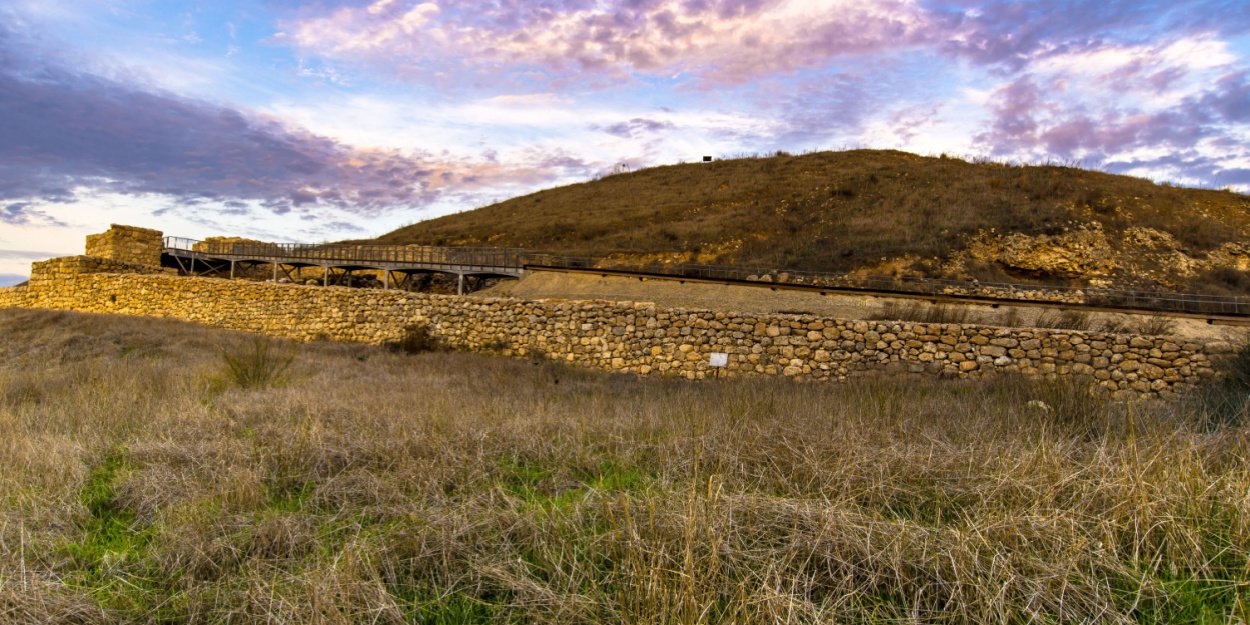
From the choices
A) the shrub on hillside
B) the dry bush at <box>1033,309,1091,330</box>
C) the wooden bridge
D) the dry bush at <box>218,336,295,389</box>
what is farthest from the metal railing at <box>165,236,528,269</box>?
the dry bush at <box>1033,309,1091,330</box>

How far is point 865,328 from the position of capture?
15180 millimetres

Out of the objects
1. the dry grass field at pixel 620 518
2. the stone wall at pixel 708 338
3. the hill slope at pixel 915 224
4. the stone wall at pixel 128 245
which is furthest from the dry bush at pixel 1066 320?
the stone wall at pixel 128 245

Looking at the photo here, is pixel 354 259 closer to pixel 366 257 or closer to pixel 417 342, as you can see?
pixel 366 257

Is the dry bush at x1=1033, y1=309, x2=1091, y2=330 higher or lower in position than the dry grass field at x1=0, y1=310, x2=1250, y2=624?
higher

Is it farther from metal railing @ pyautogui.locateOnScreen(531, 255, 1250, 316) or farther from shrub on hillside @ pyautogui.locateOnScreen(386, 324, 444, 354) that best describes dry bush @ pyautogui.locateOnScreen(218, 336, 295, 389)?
metal railing @ pyautogui.locateOnScreen(531, 255, 1250, 316)

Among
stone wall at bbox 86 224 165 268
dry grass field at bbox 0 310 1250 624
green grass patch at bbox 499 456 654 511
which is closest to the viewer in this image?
dry grass field at bbox 0 310 1250 624

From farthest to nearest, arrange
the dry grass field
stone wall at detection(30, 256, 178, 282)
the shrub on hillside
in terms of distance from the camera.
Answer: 1. stone wall at detection(30, 256, 178, 282)
2. the shrub on hillside
3. the dry grass field

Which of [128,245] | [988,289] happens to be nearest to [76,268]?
[128,245]

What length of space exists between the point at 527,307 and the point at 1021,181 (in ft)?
97.1

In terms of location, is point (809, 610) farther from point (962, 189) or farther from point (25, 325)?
point (962, 189)

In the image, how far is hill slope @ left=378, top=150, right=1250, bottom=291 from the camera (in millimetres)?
25234

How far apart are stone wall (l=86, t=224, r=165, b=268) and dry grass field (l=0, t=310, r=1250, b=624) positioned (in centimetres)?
3075

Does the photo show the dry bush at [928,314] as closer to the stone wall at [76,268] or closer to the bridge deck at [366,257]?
the bridge deck at [366,257]

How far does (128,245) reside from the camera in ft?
105
